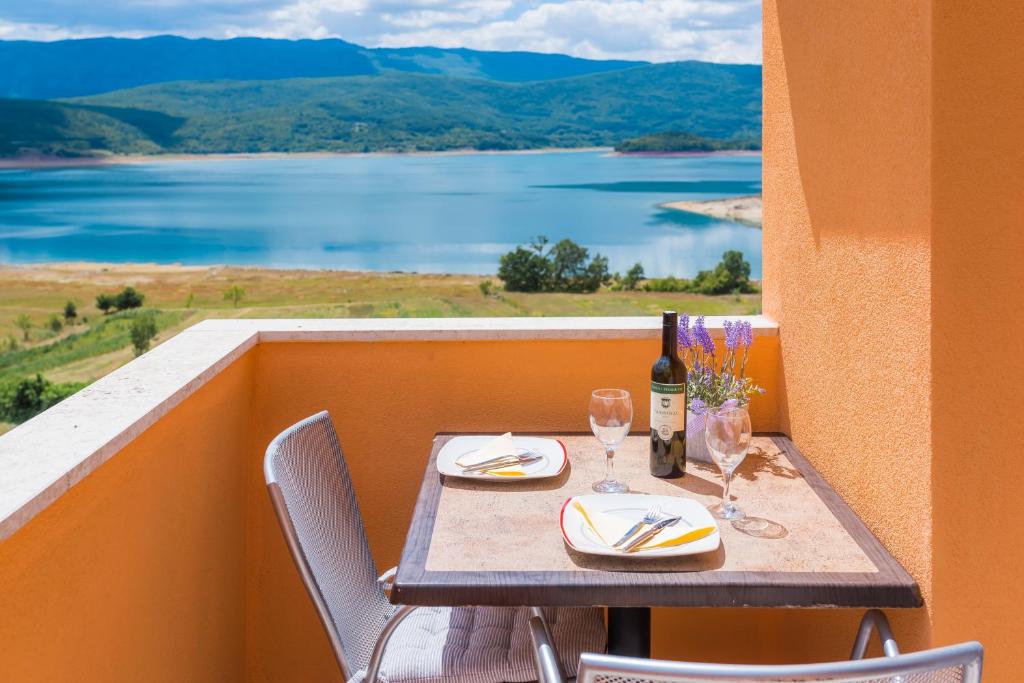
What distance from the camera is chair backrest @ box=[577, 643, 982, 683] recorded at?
85cm

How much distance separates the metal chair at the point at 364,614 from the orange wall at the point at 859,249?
1.92 ft

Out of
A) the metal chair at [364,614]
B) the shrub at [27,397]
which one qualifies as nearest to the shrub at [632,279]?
the shrub at [27,397]

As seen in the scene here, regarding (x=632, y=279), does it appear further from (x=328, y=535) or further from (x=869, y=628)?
(x=869, y=628)

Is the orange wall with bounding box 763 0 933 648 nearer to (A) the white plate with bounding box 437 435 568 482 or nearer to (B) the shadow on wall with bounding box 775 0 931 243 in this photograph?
(B) the shadow on wall with bounding box 775 0 931 243

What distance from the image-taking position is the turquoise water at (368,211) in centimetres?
2822

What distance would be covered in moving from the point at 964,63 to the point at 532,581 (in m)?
0.95

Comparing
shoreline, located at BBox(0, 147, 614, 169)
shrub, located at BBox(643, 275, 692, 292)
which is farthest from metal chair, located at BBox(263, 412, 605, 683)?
shoreline, located at BBox(0, 147, 614, 169)

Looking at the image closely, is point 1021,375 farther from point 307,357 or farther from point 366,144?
point 366,144

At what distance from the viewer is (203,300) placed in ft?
83.9

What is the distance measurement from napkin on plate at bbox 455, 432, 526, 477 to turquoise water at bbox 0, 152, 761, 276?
23.4 meters

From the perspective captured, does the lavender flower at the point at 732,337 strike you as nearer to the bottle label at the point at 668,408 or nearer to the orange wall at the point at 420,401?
the bottle label at the point at 668,408

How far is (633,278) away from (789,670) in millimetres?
20480

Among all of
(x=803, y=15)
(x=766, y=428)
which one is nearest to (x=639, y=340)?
(x=766, y=428)

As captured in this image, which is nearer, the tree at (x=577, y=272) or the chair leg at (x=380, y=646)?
the chair leg at (x=380, y=646)
